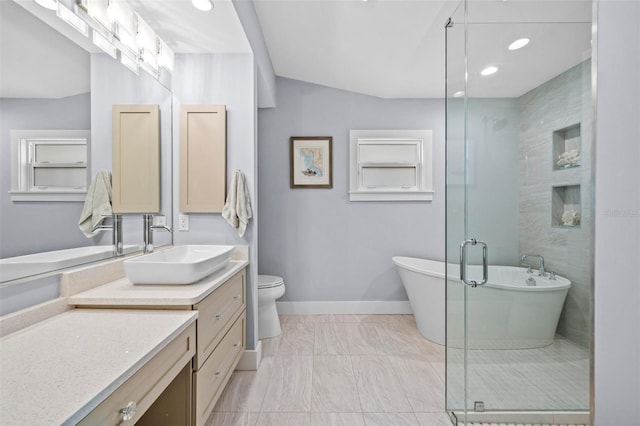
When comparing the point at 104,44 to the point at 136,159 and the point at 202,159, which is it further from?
the point at 202,159

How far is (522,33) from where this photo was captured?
1.60 m

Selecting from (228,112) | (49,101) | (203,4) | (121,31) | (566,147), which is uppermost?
(203,4)

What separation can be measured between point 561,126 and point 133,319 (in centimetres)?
206

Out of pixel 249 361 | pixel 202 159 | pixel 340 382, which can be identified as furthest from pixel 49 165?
pixel 340 382

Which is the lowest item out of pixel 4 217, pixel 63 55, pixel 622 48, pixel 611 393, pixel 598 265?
pixel 611 393

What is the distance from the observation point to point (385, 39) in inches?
100

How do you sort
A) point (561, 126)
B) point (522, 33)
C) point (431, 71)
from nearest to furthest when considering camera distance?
1. point (561, 126)
2. point (522, 33)
3. point (431, 71)

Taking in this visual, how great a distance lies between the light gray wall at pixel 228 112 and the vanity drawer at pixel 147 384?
3.47 ft

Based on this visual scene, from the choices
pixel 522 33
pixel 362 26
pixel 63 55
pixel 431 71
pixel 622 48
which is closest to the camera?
pixel 622 48

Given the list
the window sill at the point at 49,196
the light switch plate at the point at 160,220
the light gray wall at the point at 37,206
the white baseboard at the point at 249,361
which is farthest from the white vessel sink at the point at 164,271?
the white baseboard at the point at 249,361

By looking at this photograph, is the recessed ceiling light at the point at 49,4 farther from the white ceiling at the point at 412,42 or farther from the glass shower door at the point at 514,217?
the glass shower door at the point at 514,217

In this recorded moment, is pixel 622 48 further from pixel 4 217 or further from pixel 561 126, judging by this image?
pixel 4 217

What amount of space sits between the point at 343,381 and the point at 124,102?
7.36ft

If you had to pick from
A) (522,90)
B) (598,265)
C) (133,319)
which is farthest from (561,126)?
(133,319)
